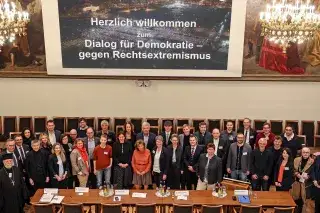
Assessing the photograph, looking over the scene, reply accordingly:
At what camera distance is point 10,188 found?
7.90 m

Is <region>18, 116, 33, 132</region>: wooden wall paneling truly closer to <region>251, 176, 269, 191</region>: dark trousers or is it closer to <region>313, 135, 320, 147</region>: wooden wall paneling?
A: <region>251, 176, 269, 191</region>: dark trousers

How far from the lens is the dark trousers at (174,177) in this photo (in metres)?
8.89

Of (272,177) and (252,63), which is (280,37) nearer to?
(252,63)

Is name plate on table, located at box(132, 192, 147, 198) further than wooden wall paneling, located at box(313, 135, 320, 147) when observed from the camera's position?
No

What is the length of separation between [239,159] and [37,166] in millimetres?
4131

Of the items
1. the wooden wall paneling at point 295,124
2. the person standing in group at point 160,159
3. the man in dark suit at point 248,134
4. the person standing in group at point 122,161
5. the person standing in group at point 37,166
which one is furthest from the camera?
the wooden wall paneling at point 295,124

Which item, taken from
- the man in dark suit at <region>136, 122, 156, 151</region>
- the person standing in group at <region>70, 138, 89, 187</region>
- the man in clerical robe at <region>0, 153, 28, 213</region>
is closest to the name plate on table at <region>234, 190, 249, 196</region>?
the man in dark suit at <region>136, 122, 156, 151</region>

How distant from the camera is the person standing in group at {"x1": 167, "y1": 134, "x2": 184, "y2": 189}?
8.75m

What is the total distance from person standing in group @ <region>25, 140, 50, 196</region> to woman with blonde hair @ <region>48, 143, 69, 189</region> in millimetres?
161

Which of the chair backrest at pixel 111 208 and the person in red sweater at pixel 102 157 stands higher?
the person in red sweater at pixel 102 157

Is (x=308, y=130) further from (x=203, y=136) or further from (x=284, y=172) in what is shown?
(x=203, y=136)

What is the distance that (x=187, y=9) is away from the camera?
10.2m

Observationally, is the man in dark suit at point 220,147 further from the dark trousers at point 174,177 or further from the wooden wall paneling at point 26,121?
the wooden wall paneling at point 26,121

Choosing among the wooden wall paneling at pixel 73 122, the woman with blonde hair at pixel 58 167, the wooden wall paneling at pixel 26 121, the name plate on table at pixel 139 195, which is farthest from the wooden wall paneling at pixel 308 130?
the wooden wall paneling at pixel 26 121
